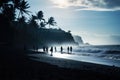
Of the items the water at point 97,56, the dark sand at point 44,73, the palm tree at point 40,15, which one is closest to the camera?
the dark sand at point 44,73

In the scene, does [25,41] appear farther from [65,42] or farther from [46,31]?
[65,42]

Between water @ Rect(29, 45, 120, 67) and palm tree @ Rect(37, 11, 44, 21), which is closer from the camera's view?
water @ Rect(29, 45, 120, 67)

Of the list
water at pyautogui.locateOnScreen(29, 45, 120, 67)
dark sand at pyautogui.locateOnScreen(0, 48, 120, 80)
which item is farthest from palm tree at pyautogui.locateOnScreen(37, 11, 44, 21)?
dark sand at pyautogui.locateOnScreen(0, 48, 120, 80)

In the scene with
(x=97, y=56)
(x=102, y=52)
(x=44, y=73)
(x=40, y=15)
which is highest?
(x=40, y=15)

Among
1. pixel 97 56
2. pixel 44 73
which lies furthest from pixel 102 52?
pixel 44 73

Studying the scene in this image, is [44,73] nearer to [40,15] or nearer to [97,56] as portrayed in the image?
[97,56]

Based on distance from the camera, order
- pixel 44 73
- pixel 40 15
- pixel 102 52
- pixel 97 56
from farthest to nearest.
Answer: pixel 40 15, pixel 102 52, pixel 97 56, pixel 44 73

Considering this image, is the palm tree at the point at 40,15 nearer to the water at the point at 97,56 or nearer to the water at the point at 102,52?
the water at the point at 102,52

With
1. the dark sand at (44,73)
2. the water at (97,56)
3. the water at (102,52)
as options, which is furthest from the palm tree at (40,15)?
the dark sand at (44,73)

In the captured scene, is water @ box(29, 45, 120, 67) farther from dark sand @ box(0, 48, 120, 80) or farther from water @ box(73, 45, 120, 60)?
dark sand @ box(0, 48, 120, 80)

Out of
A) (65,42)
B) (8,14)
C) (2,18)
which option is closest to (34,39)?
(8,14)

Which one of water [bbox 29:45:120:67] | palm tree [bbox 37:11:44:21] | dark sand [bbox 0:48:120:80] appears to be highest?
palm tree [bbox 37:11:44:21]

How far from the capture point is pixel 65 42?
522 feet

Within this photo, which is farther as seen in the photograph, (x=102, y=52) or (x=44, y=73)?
(x=102, y=52)
